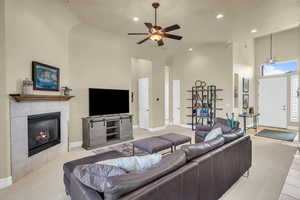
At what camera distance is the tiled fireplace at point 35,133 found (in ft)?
8.57

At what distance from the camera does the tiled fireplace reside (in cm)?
261

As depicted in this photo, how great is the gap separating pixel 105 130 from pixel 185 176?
336cm

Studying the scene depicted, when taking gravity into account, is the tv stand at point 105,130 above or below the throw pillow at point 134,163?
below

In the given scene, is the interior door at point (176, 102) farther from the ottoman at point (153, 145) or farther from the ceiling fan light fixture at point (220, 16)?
the ottoman at point (153, 145)

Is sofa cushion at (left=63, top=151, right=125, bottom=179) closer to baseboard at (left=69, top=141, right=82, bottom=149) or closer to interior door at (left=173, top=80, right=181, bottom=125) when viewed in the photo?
baseboard at (left=69, top=141, right=82, bottom=149)

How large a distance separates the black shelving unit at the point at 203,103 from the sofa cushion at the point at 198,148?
4040 mm

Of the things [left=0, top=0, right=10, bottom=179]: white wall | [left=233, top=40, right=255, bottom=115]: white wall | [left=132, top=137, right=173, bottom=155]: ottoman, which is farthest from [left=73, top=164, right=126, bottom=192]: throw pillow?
[left=233, top=40, right=255, bottom=115]: white wall

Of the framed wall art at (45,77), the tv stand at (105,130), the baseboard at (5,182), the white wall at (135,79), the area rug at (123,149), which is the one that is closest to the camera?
the baseboard at (5,182)

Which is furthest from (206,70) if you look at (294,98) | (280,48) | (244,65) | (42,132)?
(42,132)

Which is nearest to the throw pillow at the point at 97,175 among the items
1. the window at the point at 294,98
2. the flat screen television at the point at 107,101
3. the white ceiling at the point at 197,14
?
the white ceiling at the point at 197,14

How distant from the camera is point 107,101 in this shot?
15.3 feet

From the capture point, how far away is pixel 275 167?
3.03 m

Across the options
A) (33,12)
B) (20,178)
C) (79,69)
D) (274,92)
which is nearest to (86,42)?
(79,69)

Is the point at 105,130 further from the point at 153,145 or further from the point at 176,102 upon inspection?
the point at 176,102
